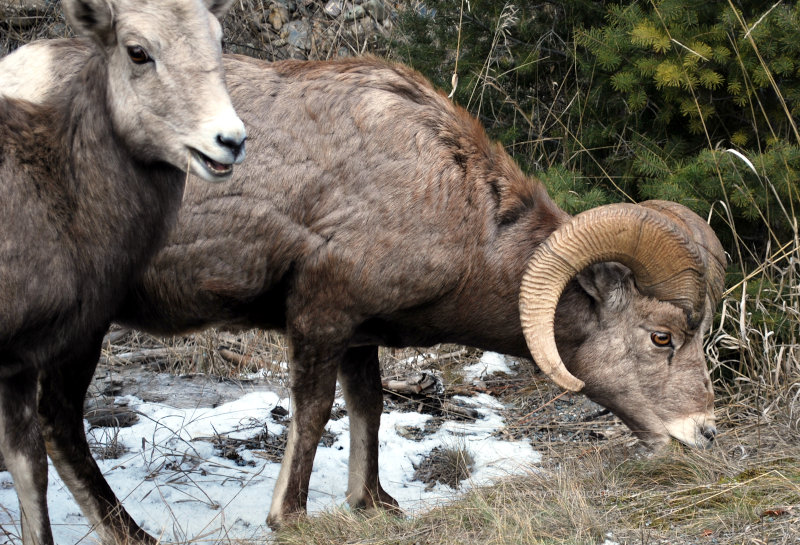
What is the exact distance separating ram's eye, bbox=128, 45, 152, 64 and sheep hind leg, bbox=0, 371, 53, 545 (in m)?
1.60

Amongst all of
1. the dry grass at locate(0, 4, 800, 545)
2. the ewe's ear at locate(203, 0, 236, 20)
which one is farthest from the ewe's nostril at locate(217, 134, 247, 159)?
the dry grass at locate(0, 4, 800, 545)

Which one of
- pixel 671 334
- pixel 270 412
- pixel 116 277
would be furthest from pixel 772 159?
pixel 116 277

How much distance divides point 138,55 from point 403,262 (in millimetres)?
1768

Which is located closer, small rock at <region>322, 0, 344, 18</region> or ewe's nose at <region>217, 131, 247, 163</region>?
ewe's nose at <region>217, 131, 247, 163</region>

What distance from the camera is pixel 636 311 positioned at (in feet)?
18.2

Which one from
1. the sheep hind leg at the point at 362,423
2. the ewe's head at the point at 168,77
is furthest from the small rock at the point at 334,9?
the ewe's head at the point at 168,77

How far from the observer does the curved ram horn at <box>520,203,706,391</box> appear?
5176 millimetres

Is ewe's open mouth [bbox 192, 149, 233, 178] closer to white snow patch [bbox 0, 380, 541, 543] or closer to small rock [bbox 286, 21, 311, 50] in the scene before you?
white snow patch [bbox 0, 380, 541, 543]

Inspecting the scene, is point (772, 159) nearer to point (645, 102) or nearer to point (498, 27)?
point (645, 102)

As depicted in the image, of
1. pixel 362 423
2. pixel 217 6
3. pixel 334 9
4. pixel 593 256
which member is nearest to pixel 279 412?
pixel 362 423

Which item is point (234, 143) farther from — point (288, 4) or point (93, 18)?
point (288, 4)

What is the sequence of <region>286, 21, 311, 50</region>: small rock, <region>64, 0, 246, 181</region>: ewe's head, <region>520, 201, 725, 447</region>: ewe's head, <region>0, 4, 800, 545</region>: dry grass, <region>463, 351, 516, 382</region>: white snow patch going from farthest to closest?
<region>286, 21, 311, 50</region>: small rock < <region>463, 351, 516, 382</region>: white snow patch < <region>520, 201, 725, 447</region>: ewe's head < <region>0, 4, 800, 545</region>: dry grass < <region>64, 0, 246, 181</region>: ewe's head

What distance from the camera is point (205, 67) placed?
13.3 ft

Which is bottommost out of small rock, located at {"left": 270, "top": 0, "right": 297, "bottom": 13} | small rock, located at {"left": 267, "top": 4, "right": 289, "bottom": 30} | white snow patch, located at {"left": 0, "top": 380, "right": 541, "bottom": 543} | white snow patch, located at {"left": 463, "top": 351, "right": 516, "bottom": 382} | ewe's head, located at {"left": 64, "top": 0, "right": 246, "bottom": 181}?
white snow patch, located at {"left": 0, "top": 380, "right": 541, "bottom": 543}
